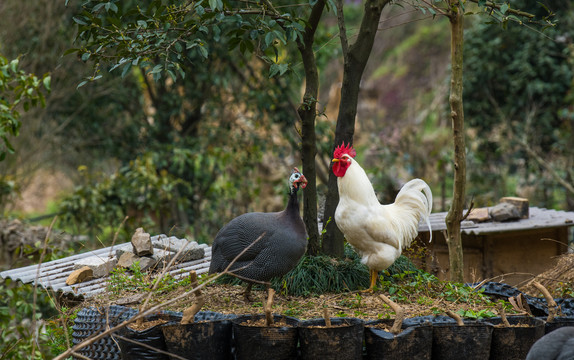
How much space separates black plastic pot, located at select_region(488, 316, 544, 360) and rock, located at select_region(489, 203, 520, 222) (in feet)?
11.4

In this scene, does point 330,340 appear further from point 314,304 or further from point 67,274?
point 67,274

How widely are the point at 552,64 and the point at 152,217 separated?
7748 millimetres

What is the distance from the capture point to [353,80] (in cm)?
552

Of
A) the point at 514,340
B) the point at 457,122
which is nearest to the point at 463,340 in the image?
the point at 514,340

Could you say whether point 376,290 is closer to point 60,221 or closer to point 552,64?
point 60,221

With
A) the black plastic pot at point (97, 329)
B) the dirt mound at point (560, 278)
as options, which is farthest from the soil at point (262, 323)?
the dirt mound at point (560, 278)

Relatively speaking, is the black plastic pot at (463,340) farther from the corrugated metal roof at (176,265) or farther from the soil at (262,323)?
the corrugated metal roof at (176,265)

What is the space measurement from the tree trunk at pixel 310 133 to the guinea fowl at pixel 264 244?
30.7 inches

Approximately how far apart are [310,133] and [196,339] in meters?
2.44

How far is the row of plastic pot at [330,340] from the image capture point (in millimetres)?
3514

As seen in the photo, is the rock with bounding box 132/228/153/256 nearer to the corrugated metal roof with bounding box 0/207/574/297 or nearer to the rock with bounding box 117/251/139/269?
the rock with bounding box 117/251/139/269

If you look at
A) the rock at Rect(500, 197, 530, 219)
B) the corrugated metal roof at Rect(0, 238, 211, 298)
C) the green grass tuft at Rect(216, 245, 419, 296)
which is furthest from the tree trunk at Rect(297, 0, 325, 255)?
the rock at Rect(500, 197, 530, 219)

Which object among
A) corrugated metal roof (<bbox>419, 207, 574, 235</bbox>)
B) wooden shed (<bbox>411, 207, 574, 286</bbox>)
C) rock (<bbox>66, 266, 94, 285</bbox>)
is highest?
corrugated metal roof (<bbox>419, 207, 574, 235</bbox>)

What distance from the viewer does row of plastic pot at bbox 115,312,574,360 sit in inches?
138
